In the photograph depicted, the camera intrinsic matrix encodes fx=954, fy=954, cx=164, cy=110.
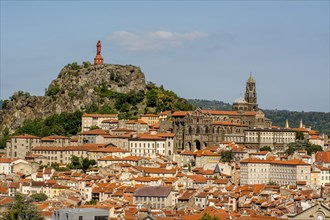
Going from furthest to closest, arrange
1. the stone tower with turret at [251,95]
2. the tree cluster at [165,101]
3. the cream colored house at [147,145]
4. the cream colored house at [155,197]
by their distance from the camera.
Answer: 1. the tree cluster at [165,101]
2. the stone tower with turret at [251,95]
3. the cream colored house at [147,145]
4. the cream colored house at [155,197]

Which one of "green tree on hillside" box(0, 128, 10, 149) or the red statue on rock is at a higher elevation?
the red statue on rock

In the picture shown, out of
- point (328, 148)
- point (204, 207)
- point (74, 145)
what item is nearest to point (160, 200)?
point (204, 207)

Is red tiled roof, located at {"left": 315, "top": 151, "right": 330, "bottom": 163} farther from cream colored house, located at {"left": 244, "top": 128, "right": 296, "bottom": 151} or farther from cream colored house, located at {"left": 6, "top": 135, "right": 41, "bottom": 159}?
cream colored house, located at {"left": 6, "top": 135, "right": 41, "bottom": 159}

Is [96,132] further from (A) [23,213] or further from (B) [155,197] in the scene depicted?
(A) [23,213]

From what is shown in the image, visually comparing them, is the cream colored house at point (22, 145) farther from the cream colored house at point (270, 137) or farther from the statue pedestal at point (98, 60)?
the statue pedestal at point (98, 60)

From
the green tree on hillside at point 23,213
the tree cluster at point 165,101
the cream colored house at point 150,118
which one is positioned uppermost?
the tree cluster at point 165,101

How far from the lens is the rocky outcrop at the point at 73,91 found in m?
149

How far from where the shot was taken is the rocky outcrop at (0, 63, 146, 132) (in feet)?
488

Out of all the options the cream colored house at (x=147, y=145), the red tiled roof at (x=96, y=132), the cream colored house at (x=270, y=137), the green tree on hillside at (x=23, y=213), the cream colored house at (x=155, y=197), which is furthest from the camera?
the red tiled roof at (x=96, y=132)

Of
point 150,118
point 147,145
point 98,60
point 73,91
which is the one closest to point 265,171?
point 147,145

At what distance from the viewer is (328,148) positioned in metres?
131

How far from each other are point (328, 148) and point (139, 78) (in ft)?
123

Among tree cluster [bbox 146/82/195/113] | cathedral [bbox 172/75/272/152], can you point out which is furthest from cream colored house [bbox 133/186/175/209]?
tree cluster [bbox 146/82/195/113]

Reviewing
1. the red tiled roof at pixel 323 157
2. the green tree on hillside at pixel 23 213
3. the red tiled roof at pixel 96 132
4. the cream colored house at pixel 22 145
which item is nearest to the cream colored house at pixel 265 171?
the red tiled roof at pixel 323 157
